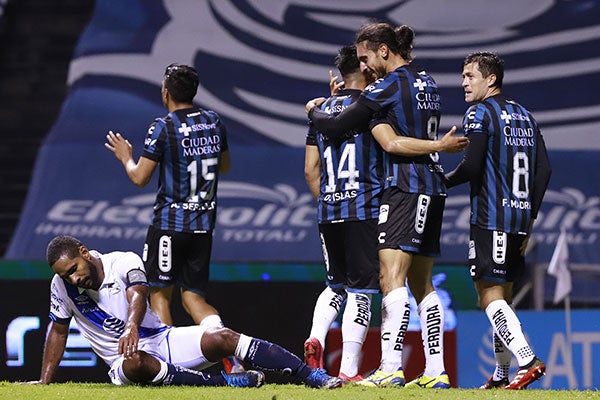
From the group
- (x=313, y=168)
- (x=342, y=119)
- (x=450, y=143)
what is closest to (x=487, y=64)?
Result: (x=450, y=143)

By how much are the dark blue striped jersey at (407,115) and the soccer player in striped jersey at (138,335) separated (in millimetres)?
1071

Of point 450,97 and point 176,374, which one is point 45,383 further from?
point 450,97

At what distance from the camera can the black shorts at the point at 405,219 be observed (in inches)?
235

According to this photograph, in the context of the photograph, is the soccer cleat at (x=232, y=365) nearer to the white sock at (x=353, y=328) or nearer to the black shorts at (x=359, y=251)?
the white sock at (x=353, y=328)

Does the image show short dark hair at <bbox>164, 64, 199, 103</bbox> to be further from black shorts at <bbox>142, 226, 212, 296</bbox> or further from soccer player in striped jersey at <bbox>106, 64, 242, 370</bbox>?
black shorts at <bbox>142, 226, 212, 296</bbox>

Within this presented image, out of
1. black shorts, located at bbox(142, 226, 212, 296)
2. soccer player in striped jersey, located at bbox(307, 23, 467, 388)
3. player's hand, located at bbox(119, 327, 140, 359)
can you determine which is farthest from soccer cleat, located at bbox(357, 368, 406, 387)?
black shorts, located at bbox(142, 226, 212, 296)

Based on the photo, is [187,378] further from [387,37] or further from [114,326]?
[387,37]

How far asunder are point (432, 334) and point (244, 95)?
804 cm

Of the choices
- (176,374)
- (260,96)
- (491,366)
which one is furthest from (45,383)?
(260,96)

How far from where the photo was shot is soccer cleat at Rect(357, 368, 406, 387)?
590 centimetres

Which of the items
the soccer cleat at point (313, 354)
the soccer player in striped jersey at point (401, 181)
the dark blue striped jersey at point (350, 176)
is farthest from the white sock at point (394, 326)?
the dark blue striped jersey at point (350, 176)

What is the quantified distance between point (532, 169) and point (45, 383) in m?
2.70

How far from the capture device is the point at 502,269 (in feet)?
20.3

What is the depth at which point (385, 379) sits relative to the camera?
233 inches
